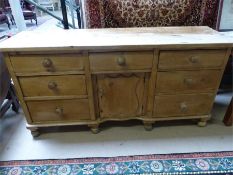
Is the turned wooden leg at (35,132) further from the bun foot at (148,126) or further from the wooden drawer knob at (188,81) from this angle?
the wooden drawer knob at (188,81)

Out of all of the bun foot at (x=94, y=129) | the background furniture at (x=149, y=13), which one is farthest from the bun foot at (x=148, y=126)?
the background furniture at (x=149, y=13)

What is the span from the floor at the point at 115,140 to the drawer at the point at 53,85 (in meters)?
0.38

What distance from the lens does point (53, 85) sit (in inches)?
45.4

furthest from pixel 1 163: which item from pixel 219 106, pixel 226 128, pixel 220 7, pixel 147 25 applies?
pixel 220 7

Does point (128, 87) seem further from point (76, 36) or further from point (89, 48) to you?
point (76, 36)

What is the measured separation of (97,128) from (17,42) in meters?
0.79

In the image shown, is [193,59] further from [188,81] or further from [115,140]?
[115,140]

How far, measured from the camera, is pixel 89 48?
1.04m

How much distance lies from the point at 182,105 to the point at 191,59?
1.15 ft

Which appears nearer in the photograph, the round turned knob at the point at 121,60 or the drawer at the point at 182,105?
the round turned knob at the point at 121,60

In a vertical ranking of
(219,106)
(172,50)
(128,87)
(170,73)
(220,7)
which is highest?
(220,7)

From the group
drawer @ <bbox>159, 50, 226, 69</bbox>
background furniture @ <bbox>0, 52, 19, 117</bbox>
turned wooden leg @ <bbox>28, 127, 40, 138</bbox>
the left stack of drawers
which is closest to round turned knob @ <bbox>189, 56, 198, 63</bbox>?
drawer @ <bbox>159, 50, 226, 69</bbox>

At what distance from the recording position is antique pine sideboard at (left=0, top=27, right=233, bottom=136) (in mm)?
1068

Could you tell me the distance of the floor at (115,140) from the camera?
125 centimetres
